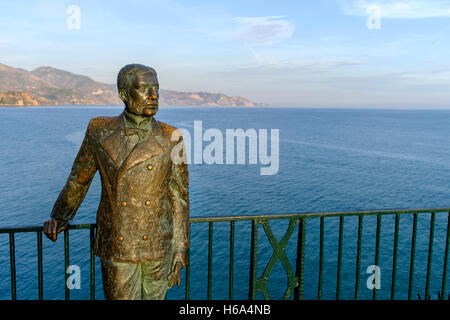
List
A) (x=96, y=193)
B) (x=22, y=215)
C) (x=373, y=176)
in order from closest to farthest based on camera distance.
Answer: (x=22, y=215)
(x=96, y=193)
(x=373, y=176)

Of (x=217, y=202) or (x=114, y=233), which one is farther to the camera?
(x=217, y=202)

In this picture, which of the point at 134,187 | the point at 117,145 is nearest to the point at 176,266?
the point at 134,187

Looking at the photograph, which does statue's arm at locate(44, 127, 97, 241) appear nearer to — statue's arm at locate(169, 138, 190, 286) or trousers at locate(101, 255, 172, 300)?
trousers at locate(101, 255, 172, 300)

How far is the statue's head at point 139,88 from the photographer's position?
9.83 feet

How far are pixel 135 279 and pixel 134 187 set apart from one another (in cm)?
76

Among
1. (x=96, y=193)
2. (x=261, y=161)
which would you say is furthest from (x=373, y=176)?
(x=96, y=193)

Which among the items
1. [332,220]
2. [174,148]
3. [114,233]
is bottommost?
[332,220]

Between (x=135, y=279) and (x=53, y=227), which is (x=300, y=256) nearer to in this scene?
(x=135, y=279)

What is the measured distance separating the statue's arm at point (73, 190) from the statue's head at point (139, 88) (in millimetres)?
515

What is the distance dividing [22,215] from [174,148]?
32.9m

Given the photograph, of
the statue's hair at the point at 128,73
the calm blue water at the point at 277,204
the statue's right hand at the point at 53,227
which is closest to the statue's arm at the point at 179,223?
the statue's hair at the point at 128,73

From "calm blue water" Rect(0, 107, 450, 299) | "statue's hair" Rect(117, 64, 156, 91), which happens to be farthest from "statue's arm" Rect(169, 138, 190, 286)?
"calm blue water" Rect(0, 107, 450, 299)

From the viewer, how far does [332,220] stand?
32.4m

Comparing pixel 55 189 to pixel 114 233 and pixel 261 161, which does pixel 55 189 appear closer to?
pixel 261 161
